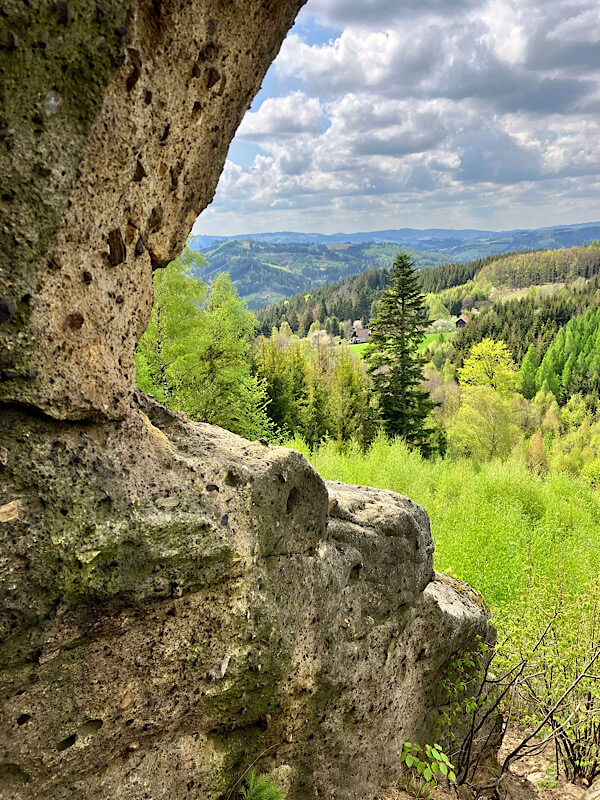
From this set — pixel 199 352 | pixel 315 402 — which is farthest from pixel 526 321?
pixel 199 352

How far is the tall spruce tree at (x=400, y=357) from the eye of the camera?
33522mm

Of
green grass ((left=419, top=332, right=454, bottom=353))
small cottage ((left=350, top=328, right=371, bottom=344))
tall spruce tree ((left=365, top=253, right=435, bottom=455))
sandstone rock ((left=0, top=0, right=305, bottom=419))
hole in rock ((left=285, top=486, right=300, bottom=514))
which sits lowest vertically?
small cottage ((left=350, top=328, right=371, bottom=344))

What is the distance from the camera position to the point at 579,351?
302 ft

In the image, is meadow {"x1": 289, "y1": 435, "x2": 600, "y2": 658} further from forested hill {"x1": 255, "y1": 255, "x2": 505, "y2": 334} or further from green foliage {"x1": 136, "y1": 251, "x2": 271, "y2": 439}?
forested hill {"x1": 255, "y1": 255, "x2": 505, "y2": 334}

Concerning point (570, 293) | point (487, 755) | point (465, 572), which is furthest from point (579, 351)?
point (487, 755)

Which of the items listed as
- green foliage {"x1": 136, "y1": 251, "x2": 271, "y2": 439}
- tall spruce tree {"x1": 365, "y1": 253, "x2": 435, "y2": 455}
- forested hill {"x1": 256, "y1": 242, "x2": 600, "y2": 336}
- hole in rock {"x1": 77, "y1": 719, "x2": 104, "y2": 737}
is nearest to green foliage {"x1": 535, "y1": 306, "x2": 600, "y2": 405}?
forested hill {"x1": 256, "y1": 242, "x2": 600, "y2": 336}

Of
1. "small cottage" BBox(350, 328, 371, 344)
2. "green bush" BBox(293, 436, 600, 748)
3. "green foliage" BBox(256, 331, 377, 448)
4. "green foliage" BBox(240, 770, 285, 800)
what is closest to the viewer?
"green foliage" BBox(240, 770, 285, 800)

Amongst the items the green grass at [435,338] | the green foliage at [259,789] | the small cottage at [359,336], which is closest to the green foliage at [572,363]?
the green grass at [435,338]

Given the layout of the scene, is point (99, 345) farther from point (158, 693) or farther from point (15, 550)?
point (158, 693)

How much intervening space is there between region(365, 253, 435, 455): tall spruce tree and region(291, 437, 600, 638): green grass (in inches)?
154

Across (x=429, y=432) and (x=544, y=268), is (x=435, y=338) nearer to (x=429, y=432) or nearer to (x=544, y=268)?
(x=544, y=268)

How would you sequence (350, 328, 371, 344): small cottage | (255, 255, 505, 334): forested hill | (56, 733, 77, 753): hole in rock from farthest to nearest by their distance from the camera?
1. (255, 255, 505, 334): forested hill
2. (350, 328, 371, 344): small cottage
3. (56, 733, 77, 753): hole in rock

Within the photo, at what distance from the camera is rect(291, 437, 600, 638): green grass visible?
1191 cm

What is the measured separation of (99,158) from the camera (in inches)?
120
